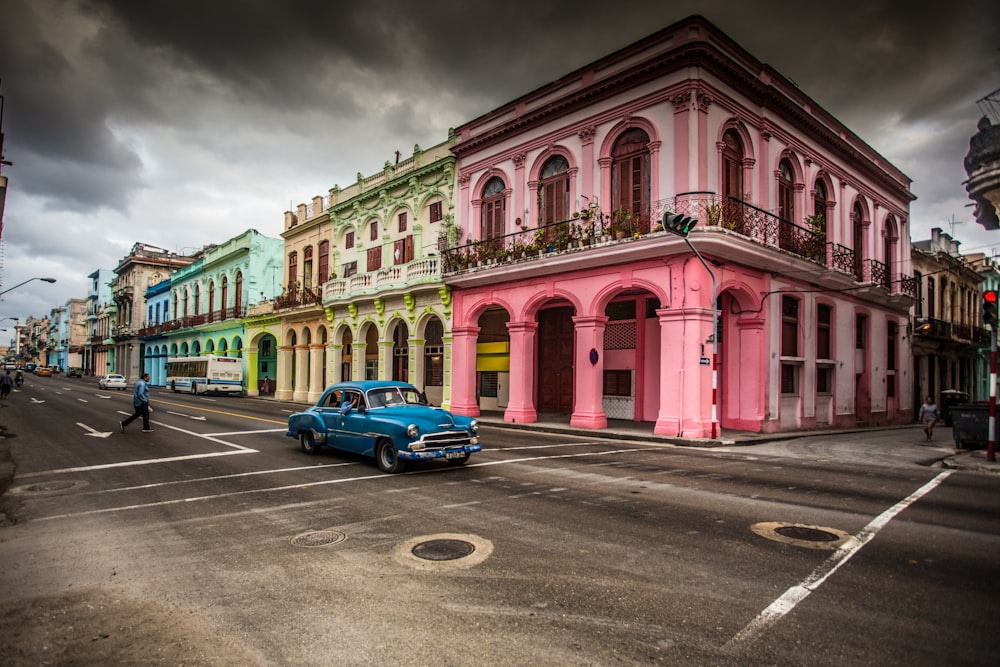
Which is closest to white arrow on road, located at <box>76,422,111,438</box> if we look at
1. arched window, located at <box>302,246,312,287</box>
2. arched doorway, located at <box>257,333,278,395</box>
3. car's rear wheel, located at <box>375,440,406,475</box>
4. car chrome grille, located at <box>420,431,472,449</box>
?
car's rear wheel, located at <box>375,440,406,475</box>

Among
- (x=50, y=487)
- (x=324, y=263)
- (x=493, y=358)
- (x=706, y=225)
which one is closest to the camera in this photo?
(x=50, y=487)

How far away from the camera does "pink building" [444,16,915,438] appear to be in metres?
16.9

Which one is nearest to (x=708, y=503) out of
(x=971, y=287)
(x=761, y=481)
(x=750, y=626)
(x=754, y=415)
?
(x=761, y=481)

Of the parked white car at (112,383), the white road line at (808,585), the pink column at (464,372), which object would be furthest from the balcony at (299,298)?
the white road line at (808,585)

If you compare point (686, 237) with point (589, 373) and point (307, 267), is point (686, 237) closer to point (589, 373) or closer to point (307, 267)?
point (589, 373)

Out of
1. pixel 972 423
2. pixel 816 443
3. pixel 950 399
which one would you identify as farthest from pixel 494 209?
pixel 950 399

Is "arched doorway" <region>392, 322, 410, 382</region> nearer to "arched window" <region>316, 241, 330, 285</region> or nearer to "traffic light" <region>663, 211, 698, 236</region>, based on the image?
"arched window" <region>316, 241, 330, 285</region>

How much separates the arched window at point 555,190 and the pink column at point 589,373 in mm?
4066

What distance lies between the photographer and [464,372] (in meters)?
23.8

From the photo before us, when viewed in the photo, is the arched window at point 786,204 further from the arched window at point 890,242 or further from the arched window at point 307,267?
the arched window at point 307,267

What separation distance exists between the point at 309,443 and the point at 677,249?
1129 centimetres

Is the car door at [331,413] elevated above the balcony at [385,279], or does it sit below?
below

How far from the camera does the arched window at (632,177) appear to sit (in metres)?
18.1

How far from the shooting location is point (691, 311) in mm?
16406
